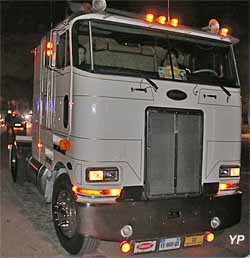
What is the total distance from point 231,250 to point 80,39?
3.48 metres

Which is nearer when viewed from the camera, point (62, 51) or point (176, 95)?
point (176, 95)

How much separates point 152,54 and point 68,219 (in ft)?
7.74

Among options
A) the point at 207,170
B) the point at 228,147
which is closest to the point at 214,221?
the point at 207,170

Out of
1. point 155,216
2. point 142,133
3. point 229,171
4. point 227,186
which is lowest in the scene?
point 155,216

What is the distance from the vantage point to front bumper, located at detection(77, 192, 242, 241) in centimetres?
429

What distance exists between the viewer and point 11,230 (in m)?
5.86

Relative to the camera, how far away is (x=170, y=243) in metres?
4.65

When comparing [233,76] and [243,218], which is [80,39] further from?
[243,218]

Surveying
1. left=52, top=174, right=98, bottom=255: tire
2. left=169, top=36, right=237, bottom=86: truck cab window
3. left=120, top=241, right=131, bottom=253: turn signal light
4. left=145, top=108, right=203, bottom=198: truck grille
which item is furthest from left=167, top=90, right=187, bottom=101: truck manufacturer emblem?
left=120, top=241, right=131, bottom=253: turn signal light

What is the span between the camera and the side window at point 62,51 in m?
4.79

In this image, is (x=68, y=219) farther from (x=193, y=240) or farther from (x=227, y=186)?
(x=227, y=186)

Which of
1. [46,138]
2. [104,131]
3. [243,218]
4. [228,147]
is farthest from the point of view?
[243,218]

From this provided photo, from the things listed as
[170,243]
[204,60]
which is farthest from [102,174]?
[204,60]

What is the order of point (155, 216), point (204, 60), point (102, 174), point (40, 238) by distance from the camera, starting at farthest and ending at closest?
point (40, 238) < point (204, 60) < point (155, 216) < point (102, 174)
